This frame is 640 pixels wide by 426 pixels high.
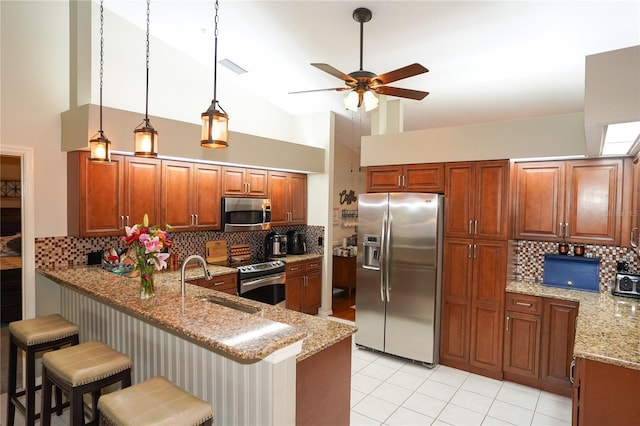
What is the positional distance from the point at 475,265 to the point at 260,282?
8.15 feet

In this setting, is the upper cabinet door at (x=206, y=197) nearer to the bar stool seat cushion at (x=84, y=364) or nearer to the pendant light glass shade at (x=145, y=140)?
the pendant light glass shade at (x=145, y=140)

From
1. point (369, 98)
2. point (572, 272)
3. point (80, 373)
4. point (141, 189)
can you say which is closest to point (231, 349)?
point (80, 373)

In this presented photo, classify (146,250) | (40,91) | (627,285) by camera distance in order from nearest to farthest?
(146,250) < (627,285) < (40,91)

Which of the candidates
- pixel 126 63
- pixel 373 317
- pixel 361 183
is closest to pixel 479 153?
pixel 373 317

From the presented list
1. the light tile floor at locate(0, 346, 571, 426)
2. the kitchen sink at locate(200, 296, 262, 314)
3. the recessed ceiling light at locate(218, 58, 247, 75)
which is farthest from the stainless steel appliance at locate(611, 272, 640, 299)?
the recessed ceiling light at locate(218, 58, 247, 75)

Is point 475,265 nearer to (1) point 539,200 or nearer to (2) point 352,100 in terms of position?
(1) point 539,200

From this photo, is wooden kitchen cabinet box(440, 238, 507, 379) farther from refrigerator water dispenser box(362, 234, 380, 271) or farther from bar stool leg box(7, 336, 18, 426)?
bar stool leg box(7, 336, 18, 426)

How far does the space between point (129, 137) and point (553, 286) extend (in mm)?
4376

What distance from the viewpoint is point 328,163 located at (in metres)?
5.53

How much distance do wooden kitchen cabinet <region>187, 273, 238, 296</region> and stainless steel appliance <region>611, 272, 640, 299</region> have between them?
3.80 metres

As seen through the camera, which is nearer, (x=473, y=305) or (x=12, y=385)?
(x=12, y=385)

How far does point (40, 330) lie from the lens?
2.49 metres

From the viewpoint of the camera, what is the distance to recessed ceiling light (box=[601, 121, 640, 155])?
218 cm

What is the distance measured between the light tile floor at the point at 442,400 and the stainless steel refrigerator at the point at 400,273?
1.01 feet
